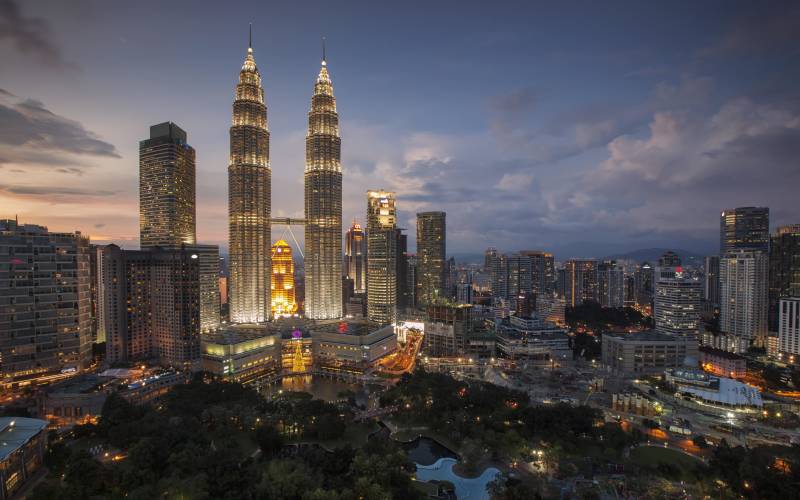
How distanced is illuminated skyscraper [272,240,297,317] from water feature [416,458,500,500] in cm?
5529

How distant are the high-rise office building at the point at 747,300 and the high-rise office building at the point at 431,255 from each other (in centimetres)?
4714

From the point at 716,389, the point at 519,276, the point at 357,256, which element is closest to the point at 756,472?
the point at 716,389

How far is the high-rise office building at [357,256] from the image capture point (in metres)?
119

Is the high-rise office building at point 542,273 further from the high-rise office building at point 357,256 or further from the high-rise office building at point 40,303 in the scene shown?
the high-rise office building at point 40,303

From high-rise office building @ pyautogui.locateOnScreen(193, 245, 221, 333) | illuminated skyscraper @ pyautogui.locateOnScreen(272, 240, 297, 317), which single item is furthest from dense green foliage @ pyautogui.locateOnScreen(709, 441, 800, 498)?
illuminated skyscraper @ pyautogui.locateOnScreen(272, 240, 297, 317)

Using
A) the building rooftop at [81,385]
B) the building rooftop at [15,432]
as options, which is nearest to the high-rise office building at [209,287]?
the building rooftop at [81,385]

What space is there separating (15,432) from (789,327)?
72.5 meters

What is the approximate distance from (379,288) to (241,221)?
2578 centimetres

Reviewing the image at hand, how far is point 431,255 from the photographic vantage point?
86.8m

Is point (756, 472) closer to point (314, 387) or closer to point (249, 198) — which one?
point (314, 387)

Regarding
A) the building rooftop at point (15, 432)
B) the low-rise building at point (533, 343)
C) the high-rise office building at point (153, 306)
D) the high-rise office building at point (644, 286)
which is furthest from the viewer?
the high-rise office building at point (644, 286)

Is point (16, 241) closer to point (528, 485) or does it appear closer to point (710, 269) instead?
point (528, 485)

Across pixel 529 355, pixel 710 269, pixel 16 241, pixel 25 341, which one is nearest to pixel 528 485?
pixel 529 355

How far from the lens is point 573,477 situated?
24.9 meters
